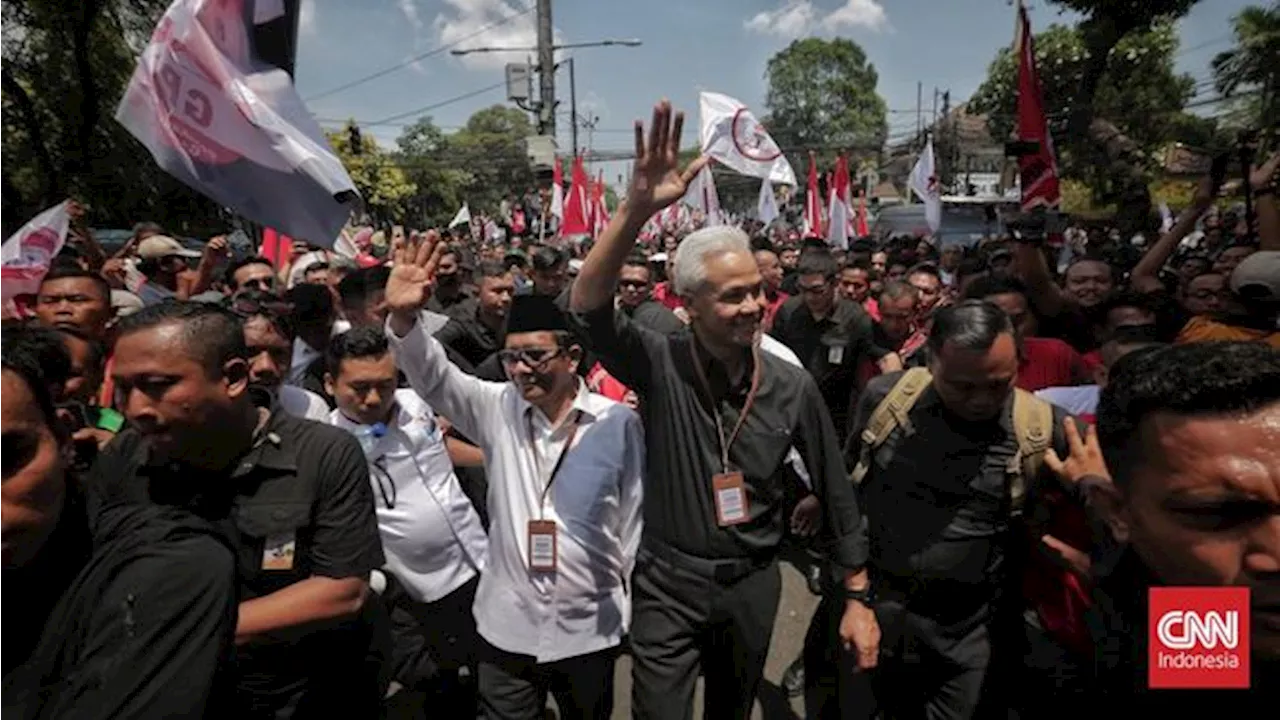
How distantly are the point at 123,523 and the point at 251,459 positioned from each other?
58cm

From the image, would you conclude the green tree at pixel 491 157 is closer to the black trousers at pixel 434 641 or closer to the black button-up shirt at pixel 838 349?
the black button-up shirt at pixel 838 349

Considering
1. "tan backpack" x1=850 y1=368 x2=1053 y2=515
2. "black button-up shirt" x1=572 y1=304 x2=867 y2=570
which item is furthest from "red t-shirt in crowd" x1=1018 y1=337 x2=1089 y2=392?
"black button-up shirt" x1=572 y1=304 x2=867 y2=570

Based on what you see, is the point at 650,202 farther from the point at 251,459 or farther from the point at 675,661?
the point at 675,661

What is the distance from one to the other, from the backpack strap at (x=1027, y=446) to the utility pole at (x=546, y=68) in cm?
1572

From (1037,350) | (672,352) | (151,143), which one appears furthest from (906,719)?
(151,143)

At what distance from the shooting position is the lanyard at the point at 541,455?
2.75 m

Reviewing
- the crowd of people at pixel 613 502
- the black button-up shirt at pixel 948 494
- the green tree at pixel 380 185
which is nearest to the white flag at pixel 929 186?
the crowd of people at pixel 613 502

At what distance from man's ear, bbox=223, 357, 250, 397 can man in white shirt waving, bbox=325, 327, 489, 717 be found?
0.94 metres

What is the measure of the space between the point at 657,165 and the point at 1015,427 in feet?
4.50

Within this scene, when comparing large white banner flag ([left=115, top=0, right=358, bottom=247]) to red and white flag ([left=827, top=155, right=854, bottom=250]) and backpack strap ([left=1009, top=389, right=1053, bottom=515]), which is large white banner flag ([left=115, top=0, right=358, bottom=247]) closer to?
backpack strap ([left=1009, top=389, right=1053, bottom=515])

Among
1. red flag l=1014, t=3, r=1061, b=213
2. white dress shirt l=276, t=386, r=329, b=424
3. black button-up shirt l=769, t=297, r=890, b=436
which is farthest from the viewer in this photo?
red flag l=1014, t=3, r=1061, b=213

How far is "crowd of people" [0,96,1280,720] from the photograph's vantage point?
1295mm

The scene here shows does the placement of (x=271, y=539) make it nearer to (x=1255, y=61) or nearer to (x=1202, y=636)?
(x=1202, y=636)

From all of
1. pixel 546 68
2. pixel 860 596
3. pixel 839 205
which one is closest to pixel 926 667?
pixel 860 596
